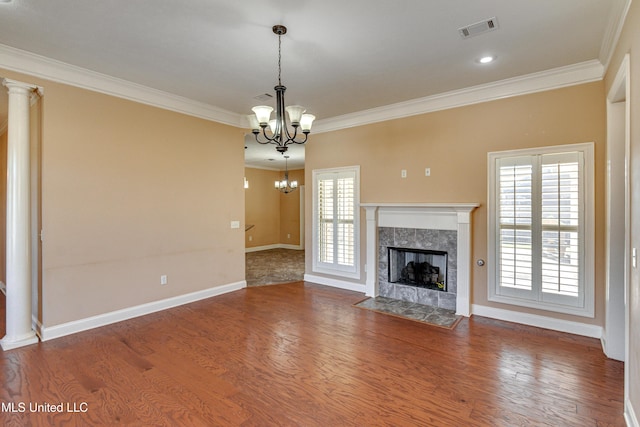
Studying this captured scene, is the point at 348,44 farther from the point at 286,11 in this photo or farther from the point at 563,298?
the point at 563,298

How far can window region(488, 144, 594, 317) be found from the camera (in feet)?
11.2

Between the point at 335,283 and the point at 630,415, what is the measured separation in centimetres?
394

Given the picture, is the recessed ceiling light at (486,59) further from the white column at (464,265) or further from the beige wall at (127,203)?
the beige wall at (127,203)

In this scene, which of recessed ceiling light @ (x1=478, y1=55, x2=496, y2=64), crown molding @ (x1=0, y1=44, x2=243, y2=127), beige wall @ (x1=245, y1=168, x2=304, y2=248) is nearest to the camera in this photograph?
crown molding @ (x1=0, y1=44, x2=243, y2=127)

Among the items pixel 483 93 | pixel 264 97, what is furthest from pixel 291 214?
pixel 483 93

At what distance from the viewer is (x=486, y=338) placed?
341cm

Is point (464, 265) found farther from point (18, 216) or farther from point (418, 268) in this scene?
point (18, 216)

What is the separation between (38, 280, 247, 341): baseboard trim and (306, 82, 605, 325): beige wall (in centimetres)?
246

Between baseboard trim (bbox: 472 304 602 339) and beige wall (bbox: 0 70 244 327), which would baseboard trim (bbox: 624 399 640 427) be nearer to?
baseboard trim (bbox: 472 304 602 339)

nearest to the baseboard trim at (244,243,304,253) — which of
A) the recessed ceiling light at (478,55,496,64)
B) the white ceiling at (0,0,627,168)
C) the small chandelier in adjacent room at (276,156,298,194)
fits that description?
the small chandelier in adjacent room at (276,156,298,194)

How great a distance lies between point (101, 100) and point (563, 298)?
5758mm

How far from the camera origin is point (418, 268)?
4848 mm

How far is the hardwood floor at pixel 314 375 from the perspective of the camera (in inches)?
86.0

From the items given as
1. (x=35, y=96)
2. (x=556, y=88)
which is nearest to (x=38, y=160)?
(x=35, y=96)
